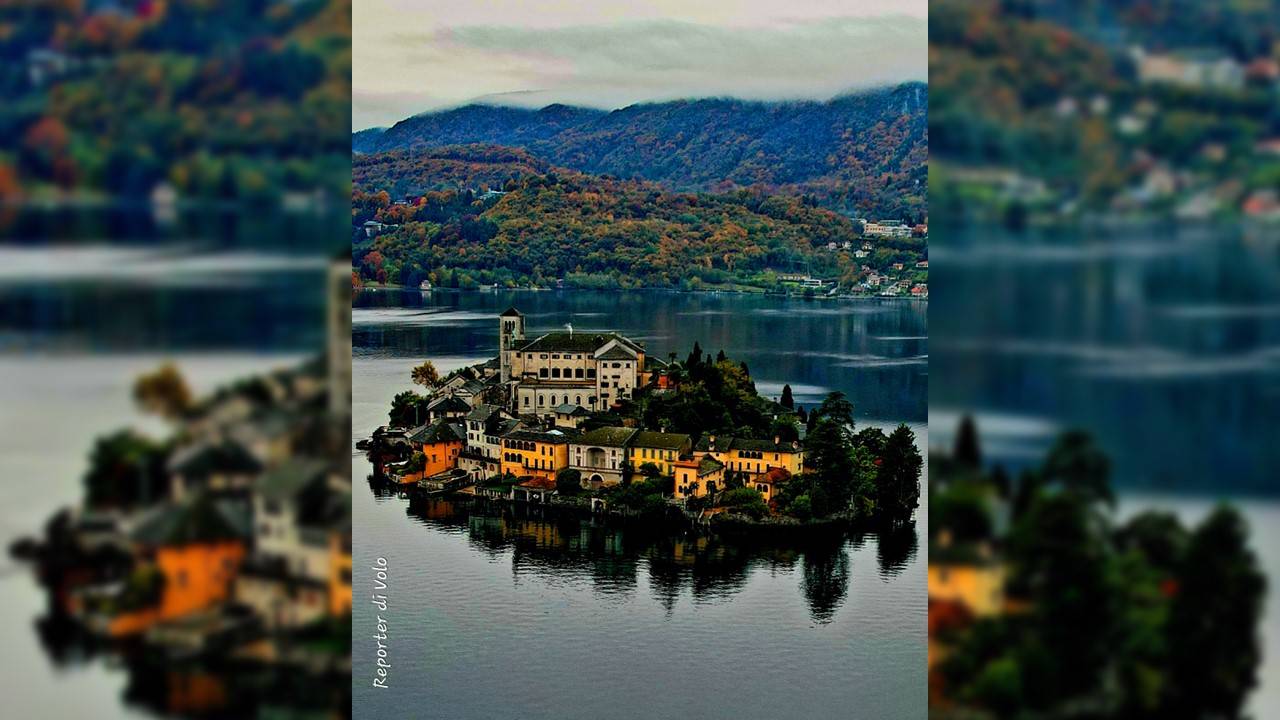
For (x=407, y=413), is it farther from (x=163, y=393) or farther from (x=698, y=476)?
(x=163, y=393)

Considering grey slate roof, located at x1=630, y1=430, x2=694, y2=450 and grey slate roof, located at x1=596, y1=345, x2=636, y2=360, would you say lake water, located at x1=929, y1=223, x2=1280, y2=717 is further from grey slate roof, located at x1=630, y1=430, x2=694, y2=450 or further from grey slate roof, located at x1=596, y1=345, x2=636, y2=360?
grey slate roof, located at x1=596, y1=345, x2=636, y2=360

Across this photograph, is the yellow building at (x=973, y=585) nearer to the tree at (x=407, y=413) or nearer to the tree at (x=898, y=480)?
the tree at (x=898, y=480)

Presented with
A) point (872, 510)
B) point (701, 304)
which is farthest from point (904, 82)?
point (872, 510)

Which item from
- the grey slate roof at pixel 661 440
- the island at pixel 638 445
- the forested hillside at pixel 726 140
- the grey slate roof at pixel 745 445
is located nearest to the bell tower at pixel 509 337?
the island at pixel 638 445

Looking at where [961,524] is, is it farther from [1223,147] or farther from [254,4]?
[254,4]

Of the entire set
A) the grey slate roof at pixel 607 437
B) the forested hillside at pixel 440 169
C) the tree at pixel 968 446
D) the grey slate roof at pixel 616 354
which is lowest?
the grey slate roof at pixel 607 437

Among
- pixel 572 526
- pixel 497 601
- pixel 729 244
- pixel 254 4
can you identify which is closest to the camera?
pixel 254 4

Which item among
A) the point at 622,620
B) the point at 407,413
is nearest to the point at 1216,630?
the point at 622,620
